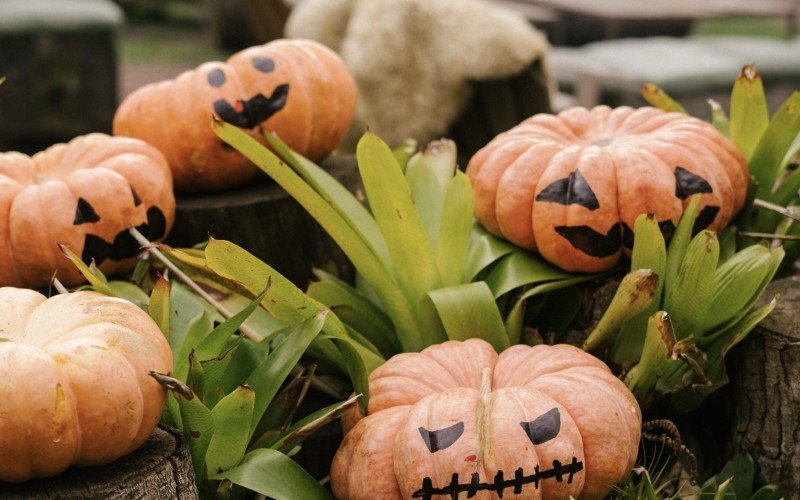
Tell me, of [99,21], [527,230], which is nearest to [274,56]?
[527,230]

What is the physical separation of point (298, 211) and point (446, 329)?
1.87 feet

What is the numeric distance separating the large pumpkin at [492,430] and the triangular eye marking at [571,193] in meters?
0.31

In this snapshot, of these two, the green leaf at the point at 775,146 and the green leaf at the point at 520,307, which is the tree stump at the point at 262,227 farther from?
the green leaf at the point at 775,146

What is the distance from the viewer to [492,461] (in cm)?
134

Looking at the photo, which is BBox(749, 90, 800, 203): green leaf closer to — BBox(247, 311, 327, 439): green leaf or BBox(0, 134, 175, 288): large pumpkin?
BBox(247, 311, 327, 439): green leaf

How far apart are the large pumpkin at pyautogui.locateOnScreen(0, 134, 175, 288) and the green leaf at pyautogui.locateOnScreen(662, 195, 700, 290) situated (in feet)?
3.34

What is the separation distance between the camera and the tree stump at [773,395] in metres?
1.66

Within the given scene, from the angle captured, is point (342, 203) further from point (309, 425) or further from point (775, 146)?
point (775, 146)

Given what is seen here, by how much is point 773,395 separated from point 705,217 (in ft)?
1.17

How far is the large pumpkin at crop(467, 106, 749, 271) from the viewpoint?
5.73 ft

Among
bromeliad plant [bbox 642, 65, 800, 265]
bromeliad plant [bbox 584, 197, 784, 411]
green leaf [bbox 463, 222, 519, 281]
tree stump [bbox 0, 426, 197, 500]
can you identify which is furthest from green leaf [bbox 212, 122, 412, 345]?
bromeliad plant [bbox 642, 65, 800, 265]

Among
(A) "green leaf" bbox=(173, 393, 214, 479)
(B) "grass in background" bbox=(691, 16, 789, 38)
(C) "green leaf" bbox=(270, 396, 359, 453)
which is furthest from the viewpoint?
(B) "grass in background" bbox=(691, 16, 789, 38)

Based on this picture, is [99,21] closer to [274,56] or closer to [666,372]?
[274,56]

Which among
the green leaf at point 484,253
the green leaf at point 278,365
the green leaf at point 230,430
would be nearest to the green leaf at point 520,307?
the green leaf at point 484,253
